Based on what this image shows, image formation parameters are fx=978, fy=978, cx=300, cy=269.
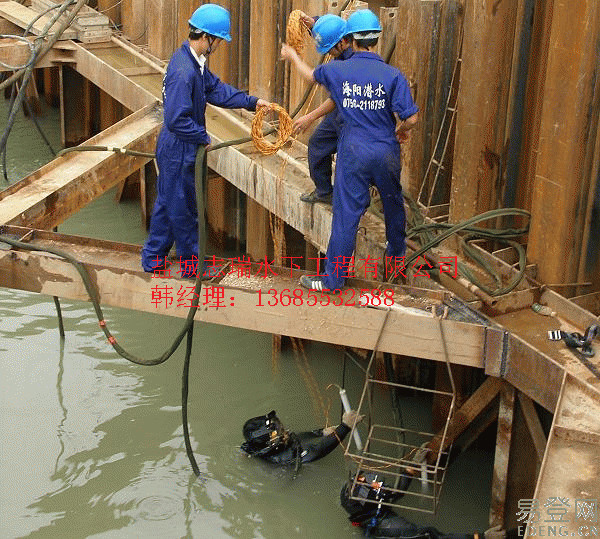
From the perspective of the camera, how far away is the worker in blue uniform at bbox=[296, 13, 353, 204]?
661 cm

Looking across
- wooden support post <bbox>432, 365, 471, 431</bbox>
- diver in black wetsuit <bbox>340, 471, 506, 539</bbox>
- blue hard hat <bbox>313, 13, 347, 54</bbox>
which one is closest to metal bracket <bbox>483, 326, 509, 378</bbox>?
diver in black wetsuit <bbox>340, 471, 506, 539</bbox>

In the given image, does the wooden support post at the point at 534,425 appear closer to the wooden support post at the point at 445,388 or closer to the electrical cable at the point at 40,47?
the wooden support post at the point at 445,388

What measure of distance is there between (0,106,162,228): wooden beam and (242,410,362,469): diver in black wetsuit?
240 centimetres

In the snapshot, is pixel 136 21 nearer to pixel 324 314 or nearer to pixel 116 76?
pixel 116 76

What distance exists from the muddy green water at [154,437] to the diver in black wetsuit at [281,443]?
0.58 ft

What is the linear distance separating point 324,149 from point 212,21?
1697 mm

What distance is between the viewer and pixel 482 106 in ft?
23.6

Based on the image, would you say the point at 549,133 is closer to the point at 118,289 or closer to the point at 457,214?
the point at 457,214

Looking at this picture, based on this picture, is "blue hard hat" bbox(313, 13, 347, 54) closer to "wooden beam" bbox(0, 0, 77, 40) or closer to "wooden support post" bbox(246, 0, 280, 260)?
"wooden support post" bbox(246, 0, 280, 260)

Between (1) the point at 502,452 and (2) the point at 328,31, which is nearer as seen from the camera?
(1) the point at 502,452

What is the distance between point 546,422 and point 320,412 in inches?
99.1

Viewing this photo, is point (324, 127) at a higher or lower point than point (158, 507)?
higher

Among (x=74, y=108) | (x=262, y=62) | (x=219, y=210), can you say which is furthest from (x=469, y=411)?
(x=74, y=108)

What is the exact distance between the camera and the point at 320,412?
845cm
